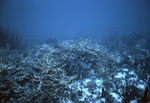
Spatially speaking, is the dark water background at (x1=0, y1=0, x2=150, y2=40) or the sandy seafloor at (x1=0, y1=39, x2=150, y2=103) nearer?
the sandy seafloor at (x1=0, y1=39, x2=150, y2=103)

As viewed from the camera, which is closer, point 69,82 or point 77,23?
point 69,82

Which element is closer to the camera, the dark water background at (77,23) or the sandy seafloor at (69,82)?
the sandy seafloor at (69,82)

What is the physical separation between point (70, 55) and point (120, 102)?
334 centimetres

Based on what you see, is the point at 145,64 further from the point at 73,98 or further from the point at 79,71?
the point at 73,98

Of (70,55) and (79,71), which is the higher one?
(70,55)

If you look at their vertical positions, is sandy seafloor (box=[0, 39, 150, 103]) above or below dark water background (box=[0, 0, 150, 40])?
below

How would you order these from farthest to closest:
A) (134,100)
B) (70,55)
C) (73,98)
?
(70,55) < (73,98) < (134,100)

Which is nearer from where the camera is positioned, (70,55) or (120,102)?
(120,102)

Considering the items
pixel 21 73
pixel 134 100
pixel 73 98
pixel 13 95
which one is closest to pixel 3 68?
pixel 21 73

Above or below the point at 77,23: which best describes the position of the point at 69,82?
below

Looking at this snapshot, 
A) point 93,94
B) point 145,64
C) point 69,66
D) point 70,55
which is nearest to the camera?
point 93,94

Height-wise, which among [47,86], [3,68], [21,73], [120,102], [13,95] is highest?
[3,68]

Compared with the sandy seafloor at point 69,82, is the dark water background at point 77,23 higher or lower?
higher

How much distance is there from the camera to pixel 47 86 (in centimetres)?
256
